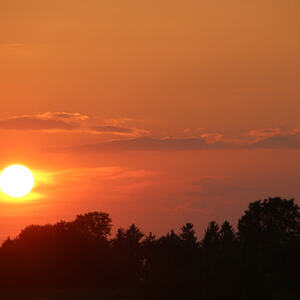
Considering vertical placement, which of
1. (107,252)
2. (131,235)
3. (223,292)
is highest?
(131,235)

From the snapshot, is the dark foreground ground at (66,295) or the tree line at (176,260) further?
the dark foreground ground at (66,295)

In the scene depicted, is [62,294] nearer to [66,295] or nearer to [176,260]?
[66,295]

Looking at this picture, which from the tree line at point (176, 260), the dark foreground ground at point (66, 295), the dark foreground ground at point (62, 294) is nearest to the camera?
the tree line at point (176, 260)

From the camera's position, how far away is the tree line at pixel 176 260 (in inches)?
2447

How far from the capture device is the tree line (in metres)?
62.2

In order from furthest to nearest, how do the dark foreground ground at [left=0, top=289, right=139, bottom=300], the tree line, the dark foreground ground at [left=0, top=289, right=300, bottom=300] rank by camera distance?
the dark foreground ground at [left=0, top=289, right=139, bottom=300], the dark foreground ground at [left=0, top=289, right=300, bottom=300], the tree line

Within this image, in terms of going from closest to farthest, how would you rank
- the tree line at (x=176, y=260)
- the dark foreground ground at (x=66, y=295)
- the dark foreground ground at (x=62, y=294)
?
the tree line at (x=176, y=260) < the dark foreground ground at (x=66, y=295) < the dark foreground ground at (x=62, y=294)

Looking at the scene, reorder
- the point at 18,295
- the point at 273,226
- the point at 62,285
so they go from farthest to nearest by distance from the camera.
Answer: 1. the point at 273,226
2. the point at 62,285
3. the point at 18,295

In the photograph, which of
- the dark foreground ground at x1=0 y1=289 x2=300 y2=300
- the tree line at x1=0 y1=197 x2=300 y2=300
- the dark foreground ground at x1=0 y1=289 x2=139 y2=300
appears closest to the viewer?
the tree line at x1=0 y1=197 x2=300 y2=300

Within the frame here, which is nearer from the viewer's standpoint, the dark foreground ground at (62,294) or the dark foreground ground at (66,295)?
the dark foreground ground at (66,295)

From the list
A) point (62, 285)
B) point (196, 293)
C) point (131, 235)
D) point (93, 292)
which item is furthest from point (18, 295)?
point (131, 235)

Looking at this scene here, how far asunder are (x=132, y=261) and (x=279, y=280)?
5119 cm

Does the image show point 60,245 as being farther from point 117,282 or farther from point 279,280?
point 279,280

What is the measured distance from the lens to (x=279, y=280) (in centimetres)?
7275
